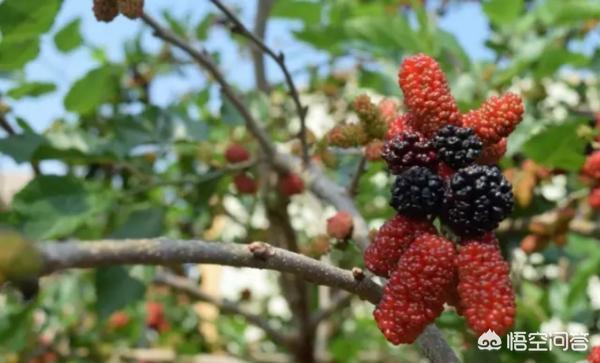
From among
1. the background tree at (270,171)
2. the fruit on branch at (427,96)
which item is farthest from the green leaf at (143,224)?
the fruit on branch at (427,96)

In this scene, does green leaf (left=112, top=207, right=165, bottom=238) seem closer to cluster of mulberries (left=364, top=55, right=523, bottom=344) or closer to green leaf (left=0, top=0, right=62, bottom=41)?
green leaf (left=0, top=0, right=62, bottom=41)

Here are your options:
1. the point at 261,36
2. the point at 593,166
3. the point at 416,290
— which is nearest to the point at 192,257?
the point at 416,290

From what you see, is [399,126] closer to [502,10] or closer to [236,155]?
[236,155]

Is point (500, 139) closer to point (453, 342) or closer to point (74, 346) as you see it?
point (453, 342)

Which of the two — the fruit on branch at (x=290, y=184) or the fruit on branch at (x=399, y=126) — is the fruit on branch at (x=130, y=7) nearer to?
the fruit on branch at (x=399, y=126)

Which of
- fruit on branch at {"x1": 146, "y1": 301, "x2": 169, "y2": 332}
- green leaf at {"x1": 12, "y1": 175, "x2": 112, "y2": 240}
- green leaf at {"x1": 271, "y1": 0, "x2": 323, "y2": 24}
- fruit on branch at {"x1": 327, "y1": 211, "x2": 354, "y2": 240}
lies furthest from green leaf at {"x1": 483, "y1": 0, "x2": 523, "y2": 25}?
fruit on branch at {"x1": 146, "y1": 301, "x2": 169, "y2": 332}

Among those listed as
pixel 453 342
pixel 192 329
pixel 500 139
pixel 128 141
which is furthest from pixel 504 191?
pixel 192 329
